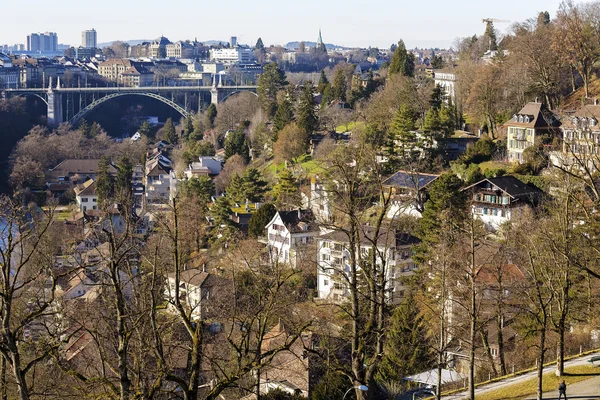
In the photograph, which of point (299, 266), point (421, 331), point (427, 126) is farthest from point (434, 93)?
point (421, 331)

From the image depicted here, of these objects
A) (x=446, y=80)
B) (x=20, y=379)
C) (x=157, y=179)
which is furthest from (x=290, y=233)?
(x=157, y=179)

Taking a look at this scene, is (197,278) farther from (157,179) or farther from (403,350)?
(157,179)

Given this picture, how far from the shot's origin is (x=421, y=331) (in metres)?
16.8

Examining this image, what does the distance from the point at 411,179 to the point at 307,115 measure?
11.9 metres

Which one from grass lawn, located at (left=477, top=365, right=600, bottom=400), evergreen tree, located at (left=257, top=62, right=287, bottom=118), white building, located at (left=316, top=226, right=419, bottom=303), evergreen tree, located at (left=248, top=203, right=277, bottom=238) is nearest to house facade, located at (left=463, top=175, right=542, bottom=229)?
white building, located at (left=316, top=226, right=419, bottom=303)

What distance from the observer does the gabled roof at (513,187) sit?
2245 cm

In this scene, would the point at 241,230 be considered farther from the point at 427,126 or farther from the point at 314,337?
the point at 314,337

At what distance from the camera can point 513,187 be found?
74.4ft

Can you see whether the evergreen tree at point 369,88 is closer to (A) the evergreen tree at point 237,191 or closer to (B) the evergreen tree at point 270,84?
(B) the evergreen tree at point 270,84

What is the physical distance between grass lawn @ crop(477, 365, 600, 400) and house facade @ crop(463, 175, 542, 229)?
1018 cm

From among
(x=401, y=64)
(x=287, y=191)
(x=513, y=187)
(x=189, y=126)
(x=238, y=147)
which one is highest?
(x=401, y=64)

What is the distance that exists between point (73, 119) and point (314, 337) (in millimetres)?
50390

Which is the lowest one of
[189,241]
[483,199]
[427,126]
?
[189,241]

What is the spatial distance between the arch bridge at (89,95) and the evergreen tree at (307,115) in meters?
26.5
